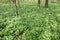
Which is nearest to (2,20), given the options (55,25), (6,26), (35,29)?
(6,26)

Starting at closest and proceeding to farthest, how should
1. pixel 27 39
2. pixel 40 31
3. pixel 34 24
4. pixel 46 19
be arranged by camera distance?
pixel 27 39
pixel 40 31
pixel 34 24
pixel 46 19

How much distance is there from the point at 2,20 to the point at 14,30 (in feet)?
6.81

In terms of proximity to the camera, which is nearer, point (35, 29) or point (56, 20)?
point (35, 29)

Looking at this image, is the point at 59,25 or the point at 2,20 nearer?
the point at 59,25

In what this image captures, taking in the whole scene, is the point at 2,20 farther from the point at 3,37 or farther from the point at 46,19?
the point at 46,19

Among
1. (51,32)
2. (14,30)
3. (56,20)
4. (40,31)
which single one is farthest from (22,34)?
(56,20)

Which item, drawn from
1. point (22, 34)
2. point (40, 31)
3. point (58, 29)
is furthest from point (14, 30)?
point (58, 29)

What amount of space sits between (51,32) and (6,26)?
12.3ft

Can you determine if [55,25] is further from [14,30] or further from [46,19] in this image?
[14,30]

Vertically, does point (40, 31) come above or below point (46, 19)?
below

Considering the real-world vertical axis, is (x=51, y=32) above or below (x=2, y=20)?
below

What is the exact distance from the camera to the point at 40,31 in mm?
8469

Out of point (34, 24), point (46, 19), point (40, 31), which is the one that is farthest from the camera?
point (46, 19)

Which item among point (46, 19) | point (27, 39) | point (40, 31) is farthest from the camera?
point (46, 19)
